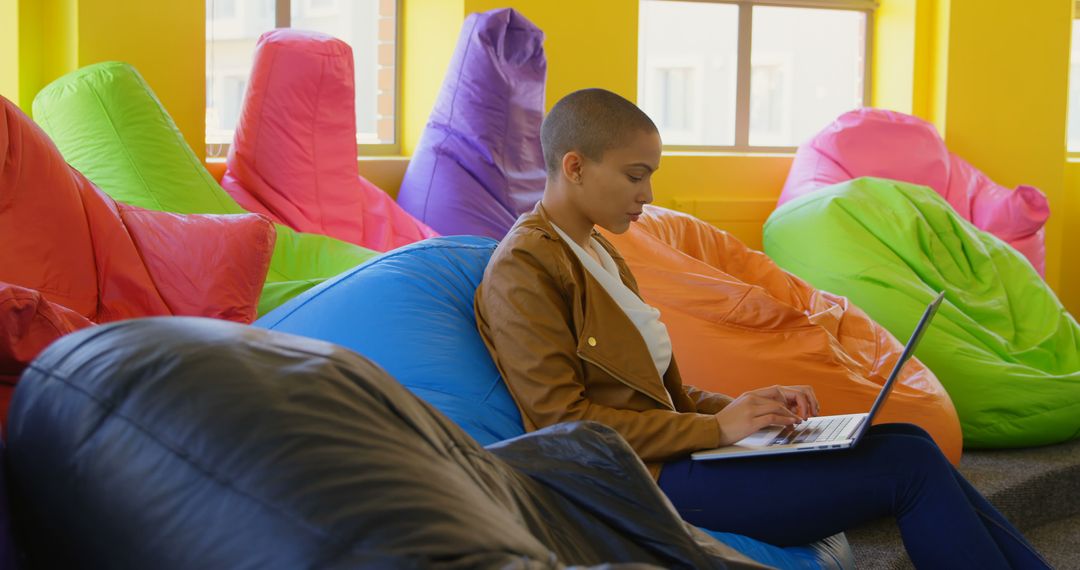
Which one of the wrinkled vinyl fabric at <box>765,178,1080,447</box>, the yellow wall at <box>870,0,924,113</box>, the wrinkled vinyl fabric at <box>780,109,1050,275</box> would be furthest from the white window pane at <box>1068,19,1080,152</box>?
the wrinkled vinyl fabric at <box>765,178,1080,447</box>

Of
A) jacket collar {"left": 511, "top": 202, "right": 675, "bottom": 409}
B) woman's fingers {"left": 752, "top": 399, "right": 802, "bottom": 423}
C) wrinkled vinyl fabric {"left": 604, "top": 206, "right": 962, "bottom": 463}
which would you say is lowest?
wrinkled vinyl fabric {"left": 604, "top": 206, "right": 962, "bottom": 463}

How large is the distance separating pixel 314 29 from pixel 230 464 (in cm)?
403

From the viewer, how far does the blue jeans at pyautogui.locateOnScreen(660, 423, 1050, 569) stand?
1760mm

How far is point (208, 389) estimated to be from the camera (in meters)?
0.94

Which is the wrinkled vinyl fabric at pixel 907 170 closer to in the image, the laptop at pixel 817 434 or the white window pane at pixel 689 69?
the white window pane at pixel 689 69

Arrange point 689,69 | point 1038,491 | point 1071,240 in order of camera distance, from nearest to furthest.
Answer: point 1038,491, point 689,69, point 1071,240

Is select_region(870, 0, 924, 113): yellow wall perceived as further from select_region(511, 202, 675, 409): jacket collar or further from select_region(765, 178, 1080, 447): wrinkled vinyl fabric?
select_region(511, 202, 675, 409): jacket collar

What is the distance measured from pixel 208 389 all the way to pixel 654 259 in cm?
236

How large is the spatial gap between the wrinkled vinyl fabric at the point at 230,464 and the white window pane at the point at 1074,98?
256 inches

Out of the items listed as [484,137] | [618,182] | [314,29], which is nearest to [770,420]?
[618,182]

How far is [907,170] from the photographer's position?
505cm

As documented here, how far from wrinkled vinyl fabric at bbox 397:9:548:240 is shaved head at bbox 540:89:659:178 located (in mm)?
1993

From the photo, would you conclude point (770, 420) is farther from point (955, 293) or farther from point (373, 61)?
point (373, 61)

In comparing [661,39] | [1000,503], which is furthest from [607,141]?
[661,39]
